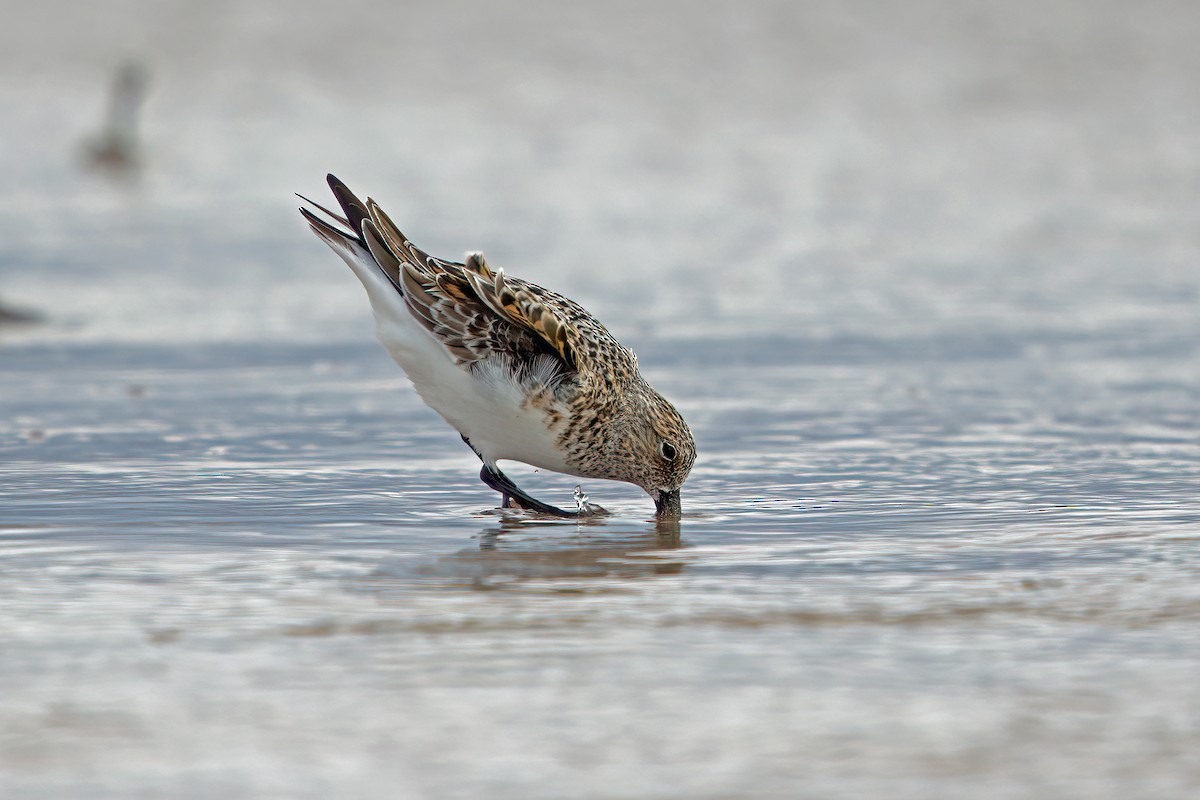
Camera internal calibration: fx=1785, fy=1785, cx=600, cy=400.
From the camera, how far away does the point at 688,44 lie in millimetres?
23250

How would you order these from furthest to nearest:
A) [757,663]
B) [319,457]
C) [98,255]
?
[98,255], [319,457], [757,663]

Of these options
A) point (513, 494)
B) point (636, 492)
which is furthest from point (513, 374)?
point (636, 492)

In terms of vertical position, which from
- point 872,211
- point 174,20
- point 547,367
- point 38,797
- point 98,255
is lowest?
point 38,797

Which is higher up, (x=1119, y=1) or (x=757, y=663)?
(x=1119, y=1)

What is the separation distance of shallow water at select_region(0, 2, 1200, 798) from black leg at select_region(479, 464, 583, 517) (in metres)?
0.09

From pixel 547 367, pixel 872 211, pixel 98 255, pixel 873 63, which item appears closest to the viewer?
pixel 547 367

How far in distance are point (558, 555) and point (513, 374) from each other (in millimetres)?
922

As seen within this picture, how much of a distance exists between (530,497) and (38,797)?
11.2 feet

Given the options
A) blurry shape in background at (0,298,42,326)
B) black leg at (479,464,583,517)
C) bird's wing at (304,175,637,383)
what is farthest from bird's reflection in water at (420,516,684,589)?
blurry shape in background at (0,298,42,326)

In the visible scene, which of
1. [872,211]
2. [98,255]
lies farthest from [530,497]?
[872,211]

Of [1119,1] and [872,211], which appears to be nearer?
[872,211]

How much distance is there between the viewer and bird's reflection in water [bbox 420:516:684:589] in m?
5.49

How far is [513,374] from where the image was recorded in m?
6.51

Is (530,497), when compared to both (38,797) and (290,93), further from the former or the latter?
(290,93)
